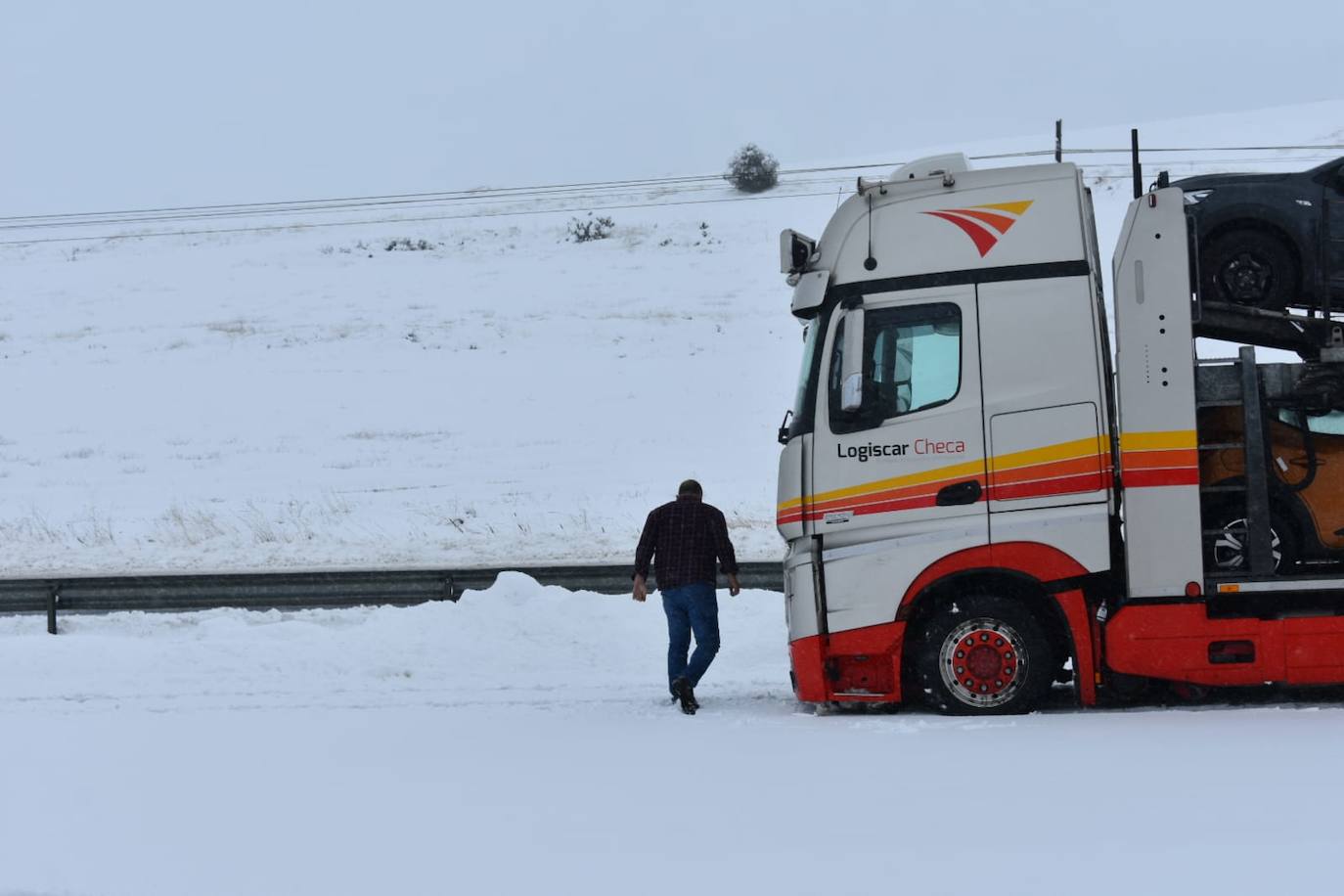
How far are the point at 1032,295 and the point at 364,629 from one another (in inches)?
246

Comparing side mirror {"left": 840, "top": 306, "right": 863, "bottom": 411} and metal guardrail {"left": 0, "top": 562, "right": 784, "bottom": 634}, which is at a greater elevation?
side mirror {"left": 840, "top": 306, "right": 863, "bottom": 411}

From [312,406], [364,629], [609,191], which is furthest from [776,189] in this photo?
[364,629]

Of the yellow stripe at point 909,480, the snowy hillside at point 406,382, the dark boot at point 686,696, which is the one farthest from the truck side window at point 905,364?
the snowy hillside at point 406,382

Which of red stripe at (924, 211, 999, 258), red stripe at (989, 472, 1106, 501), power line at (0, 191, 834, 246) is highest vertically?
power line at (0, 191, 834, 246)

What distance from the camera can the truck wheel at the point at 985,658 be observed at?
790 cm

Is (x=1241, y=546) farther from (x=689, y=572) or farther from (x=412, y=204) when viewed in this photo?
(x=412, y=204)

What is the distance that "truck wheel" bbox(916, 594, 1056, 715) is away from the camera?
7.90 metres

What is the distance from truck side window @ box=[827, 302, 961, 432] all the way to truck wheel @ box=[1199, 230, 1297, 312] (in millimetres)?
1723

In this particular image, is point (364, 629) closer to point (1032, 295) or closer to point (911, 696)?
point (911, 696)

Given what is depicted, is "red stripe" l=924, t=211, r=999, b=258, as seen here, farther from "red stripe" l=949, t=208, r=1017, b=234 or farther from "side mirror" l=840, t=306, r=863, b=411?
"side mirror" l=840, t=306, r=863, b=411

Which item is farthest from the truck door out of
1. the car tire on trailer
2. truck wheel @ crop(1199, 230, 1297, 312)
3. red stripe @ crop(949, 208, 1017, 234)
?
truck wheel @ crop(1199, 230, 1297, 312)

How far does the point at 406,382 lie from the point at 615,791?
2567 cm

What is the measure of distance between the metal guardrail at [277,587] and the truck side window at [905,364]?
479cm

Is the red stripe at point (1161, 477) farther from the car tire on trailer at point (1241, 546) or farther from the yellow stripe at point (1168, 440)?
the car tire on trailer at point (1241, 546)
